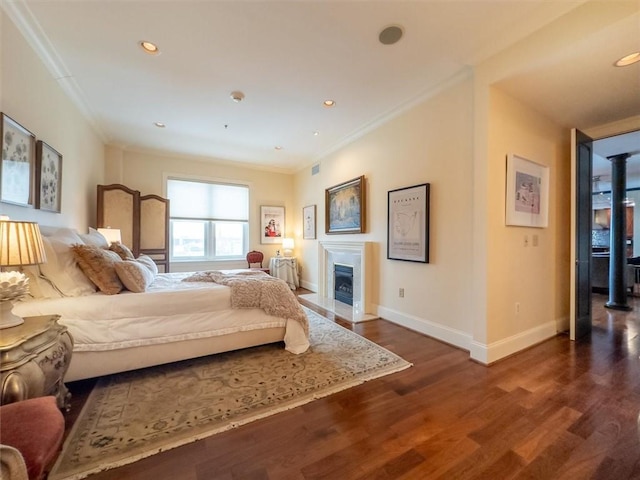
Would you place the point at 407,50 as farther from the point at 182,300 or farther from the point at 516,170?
the point at 182,300

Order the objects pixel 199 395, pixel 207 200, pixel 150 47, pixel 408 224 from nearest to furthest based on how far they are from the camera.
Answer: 1. pixel 199 395
2. pixel 150 47
3. pixel 408 224
4. pixel 207 200

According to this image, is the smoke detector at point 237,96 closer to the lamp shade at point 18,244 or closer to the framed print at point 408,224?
the framed print at point 408,224

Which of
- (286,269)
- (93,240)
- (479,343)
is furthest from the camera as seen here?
(286,269)

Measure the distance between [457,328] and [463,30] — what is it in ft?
8.73

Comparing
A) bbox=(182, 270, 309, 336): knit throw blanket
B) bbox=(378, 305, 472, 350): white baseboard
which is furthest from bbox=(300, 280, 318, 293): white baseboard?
bbox=(182, 270, 309, 336): knit throw blanket

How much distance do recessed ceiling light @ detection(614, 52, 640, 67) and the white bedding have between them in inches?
134

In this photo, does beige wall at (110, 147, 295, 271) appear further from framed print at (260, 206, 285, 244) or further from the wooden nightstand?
the wooden nightstand

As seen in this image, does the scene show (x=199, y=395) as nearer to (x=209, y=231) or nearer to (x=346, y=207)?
(x=346, y=207)

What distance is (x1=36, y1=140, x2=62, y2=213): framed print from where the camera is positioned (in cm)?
228

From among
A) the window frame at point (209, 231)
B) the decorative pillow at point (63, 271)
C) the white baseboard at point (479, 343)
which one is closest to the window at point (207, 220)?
the window frame at point (209, 231)

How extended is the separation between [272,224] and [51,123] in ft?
12.7

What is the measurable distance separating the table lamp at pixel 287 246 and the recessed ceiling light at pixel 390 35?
429cm

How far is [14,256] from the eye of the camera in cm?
129

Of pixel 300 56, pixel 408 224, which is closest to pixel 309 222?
pixel 408 224
